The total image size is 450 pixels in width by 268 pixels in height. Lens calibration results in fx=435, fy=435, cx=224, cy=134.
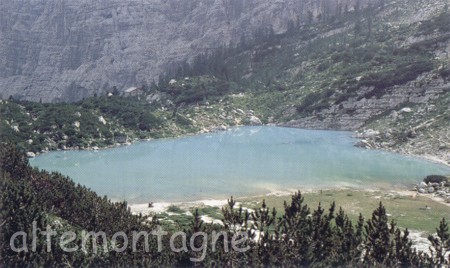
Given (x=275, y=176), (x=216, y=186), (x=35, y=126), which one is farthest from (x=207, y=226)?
(x=35, y=126)

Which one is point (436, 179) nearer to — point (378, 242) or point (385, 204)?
point (385, 204)

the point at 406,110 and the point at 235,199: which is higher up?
the point at 406,110

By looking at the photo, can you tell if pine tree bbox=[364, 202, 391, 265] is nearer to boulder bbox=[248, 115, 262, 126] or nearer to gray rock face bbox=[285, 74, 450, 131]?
gray rock face bbox=[285, 74, 450, 131]

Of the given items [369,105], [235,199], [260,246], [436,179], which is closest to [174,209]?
[235,199]

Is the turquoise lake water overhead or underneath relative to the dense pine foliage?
overhead

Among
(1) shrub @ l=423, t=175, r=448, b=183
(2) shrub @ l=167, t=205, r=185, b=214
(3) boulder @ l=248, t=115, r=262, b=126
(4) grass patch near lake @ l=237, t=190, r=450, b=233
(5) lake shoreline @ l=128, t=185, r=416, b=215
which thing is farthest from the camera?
(3) boulder @ l=248, t=115, r=262, b=126

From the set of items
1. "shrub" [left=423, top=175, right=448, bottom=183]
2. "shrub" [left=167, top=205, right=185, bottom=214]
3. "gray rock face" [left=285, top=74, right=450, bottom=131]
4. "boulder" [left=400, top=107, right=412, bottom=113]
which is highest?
"gray rock face" [left=285, top=74, right=450, bottom=131]

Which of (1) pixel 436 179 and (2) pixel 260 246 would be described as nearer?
(2) pixel 260 246

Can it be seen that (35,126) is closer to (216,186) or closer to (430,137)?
(216,186)

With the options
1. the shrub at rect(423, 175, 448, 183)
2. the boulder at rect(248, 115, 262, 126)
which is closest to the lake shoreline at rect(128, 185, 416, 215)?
the shrub at rect(423, 175, 448, 183)
